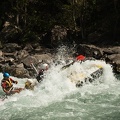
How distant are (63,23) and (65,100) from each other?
47.0 feet

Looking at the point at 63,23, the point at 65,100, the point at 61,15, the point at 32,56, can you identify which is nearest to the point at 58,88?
the point at 65,100

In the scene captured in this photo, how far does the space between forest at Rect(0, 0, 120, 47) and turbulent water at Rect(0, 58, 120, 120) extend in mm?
8730

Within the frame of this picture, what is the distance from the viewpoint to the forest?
24.2 m

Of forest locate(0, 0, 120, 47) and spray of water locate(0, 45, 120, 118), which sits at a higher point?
forest locate(0, 0, 120, 47)

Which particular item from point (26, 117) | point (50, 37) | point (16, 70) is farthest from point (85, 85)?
point (50, 37)

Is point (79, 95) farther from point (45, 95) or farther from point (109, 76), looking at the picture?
point (109, 76)

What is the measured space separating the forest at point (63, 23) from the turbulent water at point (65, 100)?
8730 mm

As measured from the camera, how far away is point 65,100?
1241cm

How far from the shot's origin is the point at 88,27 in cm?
2572

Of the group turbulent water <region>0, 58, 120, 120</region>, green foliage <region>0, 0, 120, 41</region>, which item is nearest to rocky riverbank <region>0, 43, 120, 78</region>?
green foliage <region>0, 0, 120, 41</region>

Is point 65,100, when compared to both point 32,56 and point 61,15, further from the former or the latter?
point 61,15

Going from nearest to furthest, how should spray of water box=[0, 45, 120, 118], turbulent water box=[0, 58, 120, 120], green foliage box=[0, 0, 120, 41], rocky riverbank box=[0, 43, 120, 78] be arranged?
turbulent water box=[0, 58, 120, 120], spray of water box=[0, 45, 120, 118], rocky riverbank box=[0, 43, 120, 78], green foliage box=[0, 0, 120, 41]

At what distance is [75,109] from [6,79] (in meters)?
3.68

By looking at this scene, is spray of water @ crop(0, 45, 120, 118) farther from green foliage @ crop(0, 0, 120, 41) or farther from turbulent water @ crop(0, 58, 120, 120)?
green foliage @ crop(0, 0, 120, 41)
